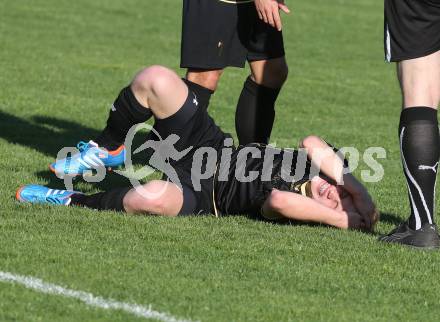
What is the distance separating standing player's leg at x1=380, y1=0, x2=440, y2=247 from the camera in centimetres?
578

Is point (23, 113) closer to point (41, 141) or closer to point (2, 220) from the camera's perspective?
point (41, 141)

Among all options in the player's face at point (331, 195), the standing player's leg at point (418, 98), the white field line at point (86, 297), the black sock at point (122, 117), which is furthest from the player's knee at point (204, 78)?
the white field line at point (86, 297)

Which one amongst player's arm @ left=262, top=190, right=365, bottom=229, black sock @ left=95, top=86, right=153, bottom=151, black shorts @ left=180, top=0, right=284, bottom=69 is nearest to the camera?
player's arm @ left=262, top=190, right=365, bottom=229

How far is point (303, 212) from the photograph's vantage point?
6.25 metres

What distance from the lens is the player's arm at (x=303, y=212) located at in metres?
6.21

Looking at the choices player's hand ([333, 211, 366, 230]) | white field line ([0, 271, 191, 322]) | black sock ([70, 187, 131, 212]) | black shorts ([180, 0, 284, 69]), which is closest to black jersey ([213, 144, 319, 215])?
player's hand ([333, 211, 366, 230])

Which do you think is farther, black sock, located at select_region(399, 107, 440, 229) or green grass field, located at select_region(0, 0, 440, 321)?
black sock, located at select_region(399, 107, 440, 229)

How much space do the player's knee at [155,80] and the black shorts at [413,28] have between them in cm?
139

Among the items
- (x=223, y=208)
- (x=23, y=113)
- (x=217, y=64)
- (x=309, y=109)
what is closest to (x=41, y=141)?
(x=23, y=113)

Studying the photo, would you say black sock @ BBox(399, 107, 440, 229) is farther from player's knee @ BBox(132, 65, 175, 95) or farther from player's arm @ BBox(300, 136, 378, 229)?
player's knee @ BBox(132, 65, 175, 95)

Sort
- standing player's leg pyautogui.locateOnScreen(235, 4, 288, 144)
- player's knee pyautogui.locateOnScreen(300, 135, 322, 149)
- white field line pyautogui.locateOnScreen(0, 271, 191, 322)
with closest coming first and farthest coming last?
1. white field line pyautogui.locateOnScreen(0, 271, 191, 322)
2. player's knee pyautogui.locateOnScreen(300, 135, 322, 149)
3. standing player's leg pyautogui.locateOnScreen(235, 4, 288, 144)

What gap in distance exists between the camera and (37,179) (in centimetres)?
737

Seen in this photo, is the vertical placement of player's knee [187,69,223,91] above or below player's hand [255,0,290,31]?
below

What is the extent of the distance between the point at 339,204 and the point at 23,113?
4644mm
